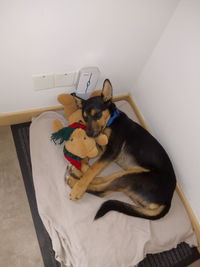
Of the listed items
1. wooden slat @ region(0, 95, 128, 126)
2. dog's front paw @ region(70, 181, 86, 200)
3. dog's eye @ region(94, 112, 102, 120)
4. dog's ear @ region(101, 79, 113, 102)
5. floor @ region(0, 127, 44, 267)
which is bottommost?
floor @ region(0, 127, 44, 267)

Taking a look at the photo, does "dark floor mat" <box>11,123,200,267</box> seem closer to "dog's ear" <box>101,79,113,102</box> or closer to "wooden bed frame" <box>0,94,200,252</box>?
"wooden bed frame" <box>0,94,200,252</box>

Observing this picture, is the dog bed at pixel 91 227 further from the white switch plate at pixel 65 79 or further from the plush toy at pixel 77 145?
the white switch plate at pixel 65 79

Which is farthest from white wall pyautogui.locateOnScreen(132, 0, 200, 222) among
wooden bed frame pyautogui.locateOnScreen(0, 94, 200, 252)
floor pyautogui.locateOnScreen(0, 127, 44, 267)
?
floor pyautogui.locateOnScreen(0, 127, 44, 267)

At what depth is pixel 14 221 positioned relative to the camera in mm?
1521

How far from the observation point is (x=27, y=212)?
156 centimetres

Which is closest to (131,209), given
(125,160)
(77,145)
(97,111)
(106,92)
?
(125,160)

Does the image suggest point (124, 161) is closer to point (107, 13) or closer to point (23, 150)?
point (23, 150)

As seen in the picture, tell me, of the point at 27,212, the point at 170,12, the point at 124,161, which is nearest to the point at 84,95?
the point at 124,161

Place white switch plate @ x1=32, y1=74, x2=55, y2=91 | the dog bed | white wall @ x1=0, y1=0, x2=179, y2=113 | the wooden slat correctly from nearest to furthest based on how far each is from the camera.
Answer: white wall @ x1=0, y1=0, x2=179, y2=113 → the dog bed → white switch plate @ x1=32, y1=74, x2=55, y2=91 → the wooden slat

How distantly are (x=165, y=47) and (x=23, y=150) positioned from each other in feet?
3.98

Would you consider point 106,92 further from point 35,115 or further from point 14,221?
point 14,221

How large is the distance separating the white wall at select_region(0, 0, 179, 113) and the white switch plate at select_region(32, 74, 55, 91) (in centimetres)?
3

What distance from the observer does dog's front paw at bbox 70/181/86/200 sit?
1.46 meters

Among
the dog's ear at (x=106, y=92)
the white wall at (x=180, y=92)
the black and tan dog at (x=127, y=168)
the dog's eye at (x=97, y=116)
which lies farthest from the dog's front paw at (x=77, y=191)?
the white wall at (x=180, y=92)
